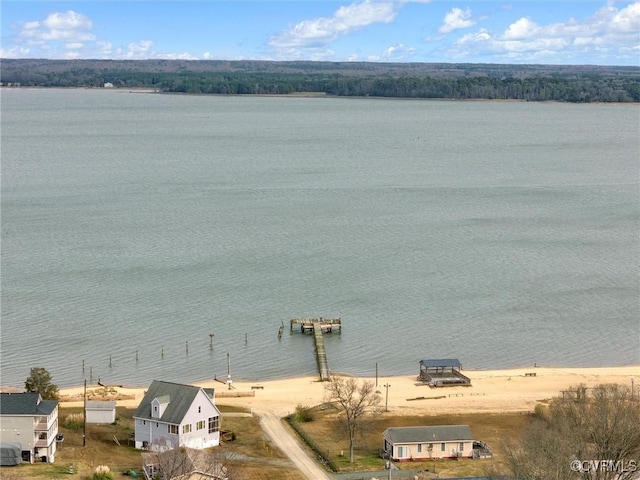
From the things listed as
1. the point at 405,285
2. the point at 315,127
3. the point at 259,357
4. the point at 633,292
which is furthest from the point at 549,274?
the point at 315,127

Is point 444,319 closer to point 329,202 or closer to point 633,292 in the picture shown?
point 633,292

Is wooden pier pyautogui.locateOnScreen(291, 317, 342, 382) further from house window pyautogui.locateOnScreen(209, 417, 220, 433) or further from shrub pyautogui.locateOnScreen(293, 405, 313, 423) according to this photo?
house window pyautogui.locateOnScreen(209, 417, 220, 433)

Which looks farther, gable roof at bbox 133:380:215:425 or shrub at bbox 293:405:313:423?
shrub at bbox 293:405:313:423

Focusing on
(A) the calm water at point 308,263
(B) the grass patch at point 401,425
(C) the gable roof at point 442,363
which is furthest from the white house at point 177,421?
(C) the gable roof at point 442,363

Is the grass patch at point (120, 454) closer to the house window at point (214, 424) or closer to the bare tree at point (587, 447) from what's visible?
the house window at point (214, 424)

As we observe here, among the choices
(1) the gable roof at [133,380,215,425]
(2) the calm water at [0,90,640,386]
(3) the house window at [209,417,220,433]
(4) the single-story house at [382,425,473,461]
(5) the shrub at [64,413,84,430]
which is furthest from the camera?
(2) the calm water at [0,90,640,386]

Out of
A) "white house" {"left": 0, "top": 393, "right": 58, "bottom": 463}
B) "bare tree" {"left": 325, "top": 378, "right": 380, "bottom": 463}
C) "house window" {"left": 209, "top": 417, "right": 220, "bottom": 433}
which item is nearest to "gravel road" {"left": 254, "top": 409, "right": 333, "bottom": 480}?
"bare tree" {"left": 325, "top": 378, "right": 380, "bottom": 463}

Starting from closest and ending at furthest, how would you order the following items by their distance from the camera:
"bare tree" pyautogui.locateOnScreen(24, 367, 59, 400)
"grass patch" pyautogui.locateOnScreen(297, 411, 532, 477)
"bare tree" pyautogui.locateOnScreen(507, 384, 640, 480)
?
"bare tree" pyautogui.locateOnScreen(507, 384, 640, 480)
"grass patch" pyautogui.locateOnScreen(297, 411, 532, 477)
"bare tree" pyautogui.locateOnScreen(24, 367, 59, 400)

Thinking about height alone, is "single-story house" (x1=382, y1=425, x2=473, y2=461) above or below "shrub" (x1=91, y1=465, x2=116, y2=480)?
below

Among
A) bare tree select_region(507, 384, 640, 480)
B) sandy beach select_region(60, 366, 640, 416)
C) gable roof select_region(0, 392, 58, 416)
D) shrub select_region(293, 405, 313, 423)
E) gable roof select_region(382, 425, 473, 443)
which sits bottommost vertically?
sandy beach select_region(60, 366, 640, 416)
